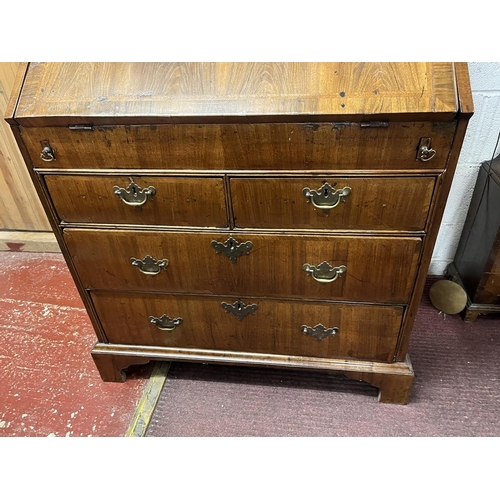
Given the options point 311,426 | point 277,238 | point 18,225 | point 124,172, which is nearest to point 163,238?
point 124,172

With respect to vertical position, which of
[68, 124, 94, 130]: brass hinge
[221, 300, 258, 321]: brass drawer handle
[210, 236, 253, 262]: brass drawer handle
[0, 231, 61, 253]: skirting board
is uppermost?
[68, 124, 94, 130]: brass hinge

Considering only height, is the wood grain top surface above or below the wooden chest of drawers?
above

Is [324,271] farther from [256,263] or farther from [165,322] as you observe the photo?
[165,322]

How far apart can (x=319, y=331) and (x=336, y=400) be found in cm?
31

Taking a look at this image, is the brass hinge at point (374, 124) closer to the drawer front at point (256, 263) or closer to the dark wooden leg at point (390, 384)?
the drawer front at point (256, 263)

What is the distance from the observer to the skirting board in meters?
2.07

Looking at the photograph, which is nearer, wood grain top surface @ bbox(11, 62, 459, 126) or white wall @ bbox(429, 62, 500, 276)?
wood grain top surface @ bbox(11, 62, 459, 126)

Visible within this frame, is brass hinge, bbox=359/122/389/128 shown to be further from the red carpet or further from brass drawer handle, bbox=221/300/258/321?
the red carpet

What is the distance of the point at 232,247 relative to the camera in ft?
3.58

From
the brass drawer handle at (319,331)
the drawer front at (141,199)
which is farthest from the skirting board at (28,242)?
the brass drawer handle at (319,331)

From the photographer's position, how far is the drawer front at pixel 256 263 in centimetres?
106

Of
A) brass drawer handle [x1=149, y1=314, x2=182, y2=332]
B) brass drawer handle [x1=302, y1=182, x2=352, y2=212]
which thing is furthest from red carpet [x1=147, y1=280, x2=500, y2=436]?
brass drawer handle [x1=302, y1=182, x2=352, y2=212]

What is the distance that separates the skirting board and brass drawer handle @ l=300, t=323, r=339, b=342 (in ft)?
4.58

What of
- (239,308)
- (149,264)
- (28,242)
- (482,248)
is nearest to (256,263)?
(239,308)
